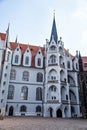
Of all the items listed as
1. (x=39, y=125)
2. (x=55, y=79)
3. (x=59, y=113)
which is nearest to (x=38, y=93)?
(x=55, y=79)

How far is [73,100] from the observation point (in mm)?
41062

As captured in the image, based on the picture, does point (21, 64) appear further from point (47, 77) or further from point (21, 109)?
point (21, 109)

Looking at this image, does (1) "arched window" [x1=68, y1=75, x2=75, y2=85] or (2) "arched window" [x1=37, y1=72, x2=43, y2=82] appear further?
(1) "arched window" [x1=68, y1=75, x2=75, y2=85]

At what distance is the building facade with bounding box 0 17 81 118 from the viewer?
3675cm

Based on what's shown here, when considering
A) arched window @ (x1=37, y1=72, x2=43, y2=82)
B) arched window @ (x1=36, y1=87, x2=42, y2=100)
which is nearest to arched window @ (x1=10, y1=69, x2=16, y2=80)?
arched window @ (x1=37, y1=72, x2=43, y2=82)

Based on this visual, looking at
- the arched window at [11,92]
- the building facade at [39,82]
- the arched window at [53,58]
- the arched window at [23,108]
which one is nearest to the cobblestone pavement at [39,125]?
the building facade at [39,82]

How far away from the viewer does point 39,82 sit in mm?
40906

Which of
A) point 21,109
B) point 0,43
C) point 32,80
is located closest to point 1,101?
point 21,109

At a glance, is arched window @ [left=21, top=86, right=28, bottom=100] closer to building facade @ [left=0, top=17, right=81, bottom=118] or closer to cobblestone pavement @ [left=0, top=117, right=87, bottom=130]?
building facade @ [left=0, top=17, right=81, bottom=118]

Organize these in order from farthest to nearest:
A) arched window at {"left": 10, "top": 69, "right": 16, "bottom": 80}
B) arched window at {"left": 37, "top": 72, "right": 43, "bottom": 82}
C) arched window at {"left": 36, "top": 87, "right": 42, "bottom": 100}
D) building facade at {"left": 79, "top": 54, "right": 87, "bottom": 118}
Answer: arched window at {"left": 37, "top": 72, "right": 43, "bottom": 82}, building facade at {"left": 79, "top": 54, "right": 87, "bottom": 118}, arched window at {"left": 36, "top": 87, "right": 42, "bottom": 100}, arched window at {"left": 10, "top": 69, "right": 16, "bottom": 80}

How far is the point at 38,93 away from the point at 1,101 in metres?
10.2

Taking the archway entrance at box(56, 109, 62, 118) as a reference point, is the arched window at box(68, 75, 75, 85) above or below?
above

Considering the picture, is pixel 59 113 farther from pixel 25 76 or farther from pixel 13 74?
pixel 13 74

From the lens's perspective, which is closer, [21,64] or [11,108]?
[11,108]
